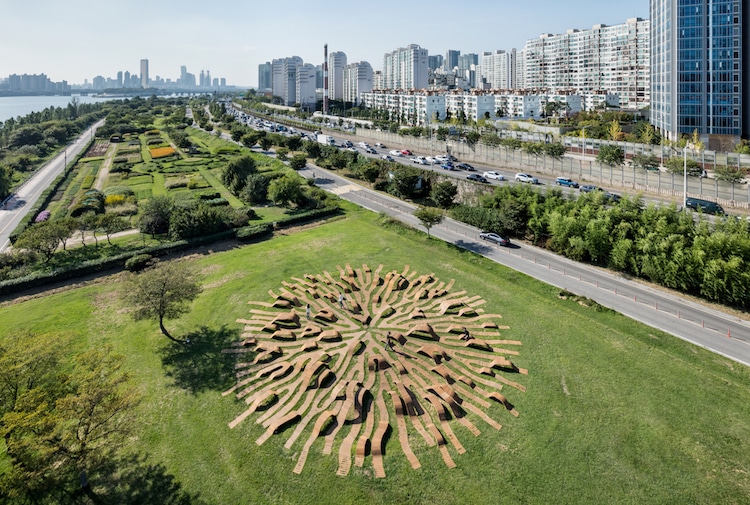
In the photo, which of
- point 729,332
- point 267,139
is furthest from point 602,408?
point 267,139

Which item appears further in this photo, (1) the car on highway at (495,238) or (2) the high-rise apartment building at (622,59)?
(2) the high-rise apartment building at (622,59)

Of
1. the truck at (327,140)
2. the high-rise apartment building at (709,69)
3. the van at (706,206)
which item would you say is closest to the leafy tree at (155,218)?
the truck at (327,140)

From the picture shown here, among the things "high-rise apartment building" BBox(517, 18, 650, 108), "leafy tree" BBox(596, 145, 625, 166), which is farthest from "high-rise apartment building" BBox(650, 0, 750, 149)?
"high-rise apartment building" BBox(517, 18, 650, 108)

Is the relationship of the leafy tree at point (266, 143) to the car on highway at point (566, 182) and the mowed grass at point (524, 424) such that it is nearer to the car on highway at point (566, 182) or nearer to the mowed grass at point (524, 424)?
the car on highway at point (566, 182)

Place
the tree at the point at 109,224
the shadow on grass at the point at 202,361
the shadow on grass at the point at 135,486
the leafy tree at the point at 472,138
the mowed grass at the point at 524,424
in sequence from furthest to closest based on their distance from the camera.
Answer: the leafy tree at the point at 472,138
the tree at the point at 109,224
the shadow on grass at the point at 202,361
the mowed grass at the point at 524,424
the shadow on grass at the point at 135,486

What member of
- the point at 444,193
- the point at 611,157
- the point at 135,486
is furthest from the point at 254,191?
the point at 611,157

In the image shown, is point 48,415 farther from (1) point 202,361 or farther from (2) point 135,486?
(1) point 202,361
